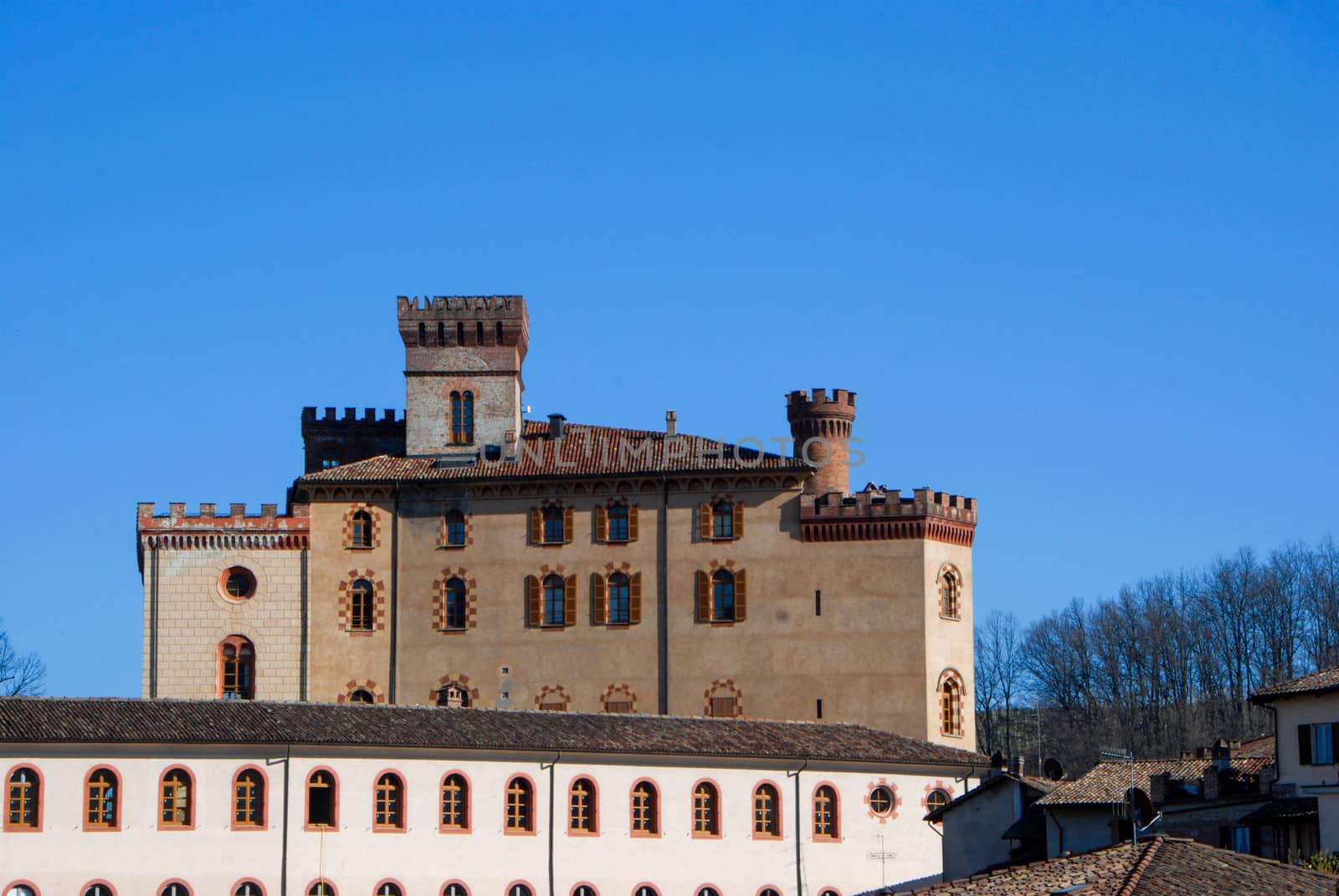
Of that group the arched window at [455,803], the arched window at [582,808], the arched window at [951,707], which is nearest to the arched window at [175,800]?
the arched window at [455,803]

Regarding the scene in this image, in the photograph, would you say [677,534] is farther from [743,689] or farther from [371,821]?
[371,821]

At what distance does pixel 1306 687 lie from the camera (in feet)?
203

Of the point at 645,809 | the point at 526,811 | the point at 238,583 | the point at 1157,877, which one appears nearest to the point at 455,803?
the point at 526,811

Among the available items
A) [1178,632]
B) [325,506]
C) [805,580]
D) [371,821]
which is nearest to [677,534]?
[805,580]

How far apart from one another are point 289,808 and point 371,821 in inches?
95.1

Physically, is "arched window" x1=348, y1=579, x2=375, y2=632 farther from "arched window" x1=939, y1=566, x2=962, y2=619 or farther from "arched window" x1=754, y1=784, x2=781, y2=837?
"arched window" x1=939, y1=566, x2=962, y2=619

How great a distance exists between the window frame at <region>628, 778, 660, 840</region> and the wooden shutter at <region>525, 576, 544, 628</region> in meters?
14.8

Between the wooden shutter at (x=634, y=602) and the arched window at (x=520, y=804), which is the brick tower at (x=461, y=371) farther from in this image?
the arched window at (x=520, y=804)

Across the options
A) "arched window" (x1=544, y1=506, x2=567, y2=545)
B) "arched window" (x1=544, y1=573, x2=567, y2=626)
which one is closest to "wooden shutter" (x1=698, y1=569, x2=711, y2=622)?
"arched window" (x1=544, y1=573, x2=567, y2=626)

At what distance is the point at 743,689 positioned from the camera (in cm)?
8381

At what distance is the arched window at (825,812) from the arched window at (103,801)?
20967mm

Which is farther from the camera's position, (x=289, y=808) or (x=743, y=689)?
(x=743, y=689)

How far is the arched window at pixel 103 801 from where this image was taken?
65312mm

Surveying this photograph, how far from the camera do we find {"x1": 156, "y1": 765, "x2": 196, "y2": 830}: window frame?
217 feet
